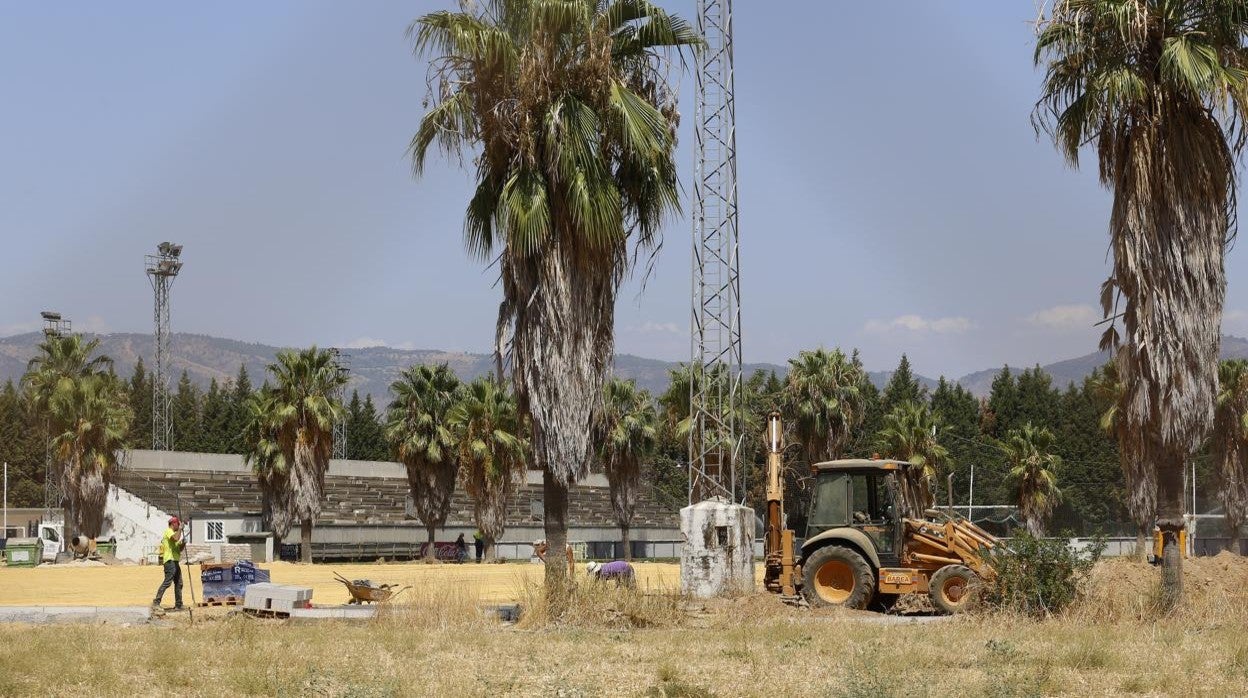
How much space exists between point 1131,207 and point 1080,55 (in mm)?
2300

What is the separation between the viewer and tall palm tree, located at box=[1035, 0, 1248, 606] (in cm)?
1806

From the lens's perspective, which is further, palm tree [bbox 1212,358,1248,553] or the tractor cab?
palm tree [bbox 1212,358,1248,553]

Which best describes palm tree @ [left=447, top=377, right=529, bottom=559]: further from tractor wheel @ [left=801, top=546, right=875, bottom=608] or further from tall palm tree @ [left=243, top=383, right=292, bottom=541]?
tractor wheel @ [left=801, top=546, right=875, bottom=608]

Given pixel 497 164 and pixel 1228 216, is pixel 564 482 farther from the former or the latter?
pixel 1228 216

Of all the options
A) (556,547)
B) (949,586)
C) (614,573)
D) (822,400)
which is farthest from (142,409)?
(949,586)

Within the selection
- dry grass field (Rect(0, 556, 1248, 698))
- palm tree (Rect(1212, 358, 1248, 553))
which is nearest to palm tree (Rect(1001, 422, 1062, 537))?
palm tree (Rect(1212, 358, 1248, 553))

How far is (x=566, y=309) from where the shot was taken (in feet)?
61.5

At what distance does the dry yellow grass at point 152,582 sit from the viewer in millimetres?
24520

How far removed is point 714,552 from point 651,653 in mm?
7856

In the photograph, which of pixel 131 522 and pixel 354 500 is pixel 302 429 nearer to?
pixel 131 522

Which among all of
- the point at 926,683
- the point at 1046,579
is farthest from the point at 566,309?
the point at 926,683

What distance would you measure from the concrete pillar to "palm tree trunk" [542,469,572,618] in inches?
135

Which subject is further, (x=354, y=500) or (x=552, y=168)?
(x=354, y=500)

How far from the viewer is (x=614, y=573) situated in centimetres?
2084
